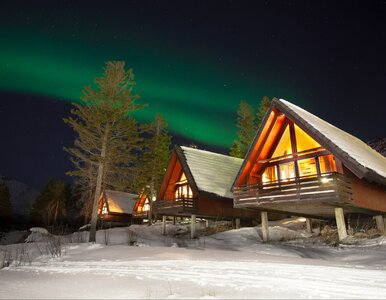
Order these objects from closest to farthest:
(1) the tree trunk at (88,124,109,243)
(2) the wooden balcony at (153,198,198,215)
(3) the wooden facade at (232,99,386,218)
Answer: (3) the wooden facade at (232,99,386,218), (1) the tree trunk at (88,124,109,243), (2) the wooden balcony at (153,198,198,215)

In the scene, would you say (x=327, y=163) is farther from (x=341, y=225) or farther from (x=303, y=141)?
(x=341, y=225)

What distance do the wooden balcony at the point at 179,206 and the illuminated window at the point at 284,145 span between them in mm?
8099

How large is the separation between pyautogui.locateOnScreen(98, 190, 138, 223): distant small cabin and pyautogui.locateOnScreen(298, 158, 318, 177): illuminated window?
34500 millimetres

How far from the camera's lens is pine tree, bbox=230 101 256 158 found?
3759 centimetres

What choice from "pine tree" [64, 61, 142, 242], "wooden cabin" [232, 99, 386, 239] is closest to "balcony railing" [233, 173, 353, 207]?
"wooden cabin" [232, 99, 386, 239]

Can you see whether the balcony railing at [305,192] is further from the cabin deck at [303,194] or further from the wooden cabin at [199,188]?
the wooden cabin at [199,188]

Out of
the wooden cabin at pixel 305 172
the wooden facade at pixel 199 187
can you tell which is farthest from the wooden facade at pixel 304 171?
the wooden facade at pixel 199 187

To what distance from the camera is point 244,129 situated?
125 ft

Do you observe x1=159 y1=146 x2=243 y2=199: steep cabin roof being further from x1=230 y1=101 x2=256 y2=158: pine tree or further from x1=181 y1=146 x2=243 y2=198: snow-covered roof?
x1=230 y1=101 x2=256 y2=158: pine tree

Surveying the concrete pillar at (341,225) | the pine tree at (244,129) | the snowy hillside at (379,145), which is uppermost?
the snowy hillside at (379,145)

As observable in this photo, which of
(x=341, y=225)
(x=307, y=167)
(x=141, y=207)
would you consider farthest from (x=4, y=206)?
(x=341, y=225)

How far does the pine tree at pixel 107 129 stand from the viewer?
66.7 ft

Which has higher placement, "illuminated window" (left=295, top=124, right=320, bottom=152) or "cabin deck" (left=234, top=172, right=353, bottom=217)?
"illuminated window" (left=295, top=124, right=320, bottom=152)

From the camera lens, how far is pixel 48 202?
51219mm
